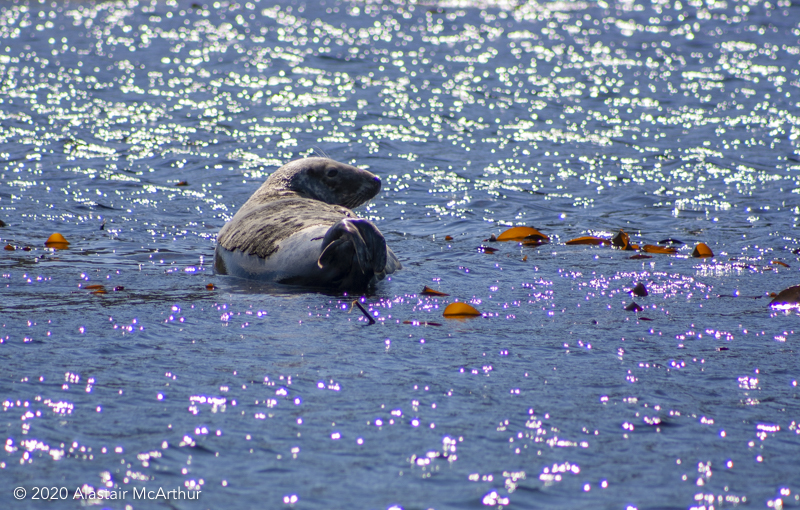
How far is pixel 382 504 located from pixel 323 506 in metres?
0.17

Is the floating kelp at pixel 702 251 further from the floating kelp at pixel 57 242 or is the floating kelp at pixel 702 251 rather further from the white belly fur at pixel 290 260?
the floating kelp at pixel 57 242

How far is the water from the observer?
117 inches

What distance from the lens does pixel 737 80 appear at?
16.3 m

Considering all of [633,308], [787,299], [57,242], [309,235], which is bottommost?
[57,242]

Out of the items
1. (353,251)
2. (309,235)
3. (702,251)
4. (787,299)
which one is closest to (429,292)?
(353,251)

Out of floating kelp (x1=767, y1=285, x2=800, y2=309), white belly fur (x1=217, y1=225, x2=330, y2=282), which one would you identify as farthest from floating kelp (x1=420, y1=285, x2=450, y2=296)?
floating kelp (x1=767, y1=285, x2=800, y2=309)

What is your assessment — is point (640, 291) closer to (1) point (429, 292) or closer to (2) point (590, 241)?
(1) point (429, 292)

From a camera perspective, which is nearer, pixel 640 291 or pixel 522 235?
pixel 640 291

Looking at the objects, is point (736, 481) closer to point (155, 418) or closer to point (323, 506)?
point (323, 506)

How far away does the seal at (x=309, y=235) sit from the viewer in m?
5.47

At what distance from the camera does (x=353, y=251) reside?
214 inches

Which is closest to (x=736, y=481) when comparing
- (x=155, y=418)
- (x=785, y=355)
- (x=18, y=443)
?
(x=785, y=355)

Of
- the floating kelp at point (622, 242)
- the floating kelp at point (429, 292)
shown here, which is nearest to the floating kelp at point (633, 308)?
the floating kelp at point (429, 292)

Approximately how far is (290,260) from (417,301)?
87 centimetres
